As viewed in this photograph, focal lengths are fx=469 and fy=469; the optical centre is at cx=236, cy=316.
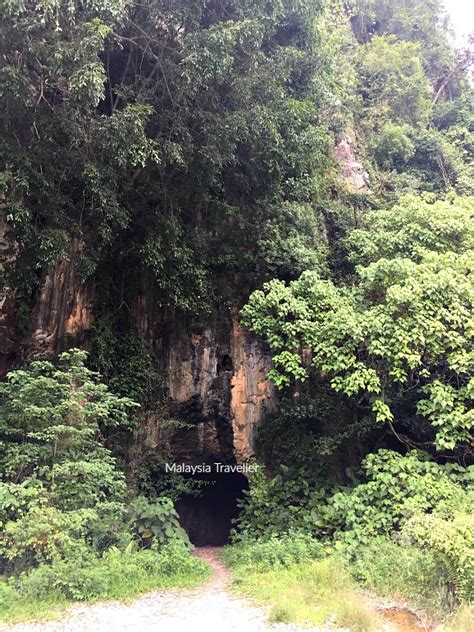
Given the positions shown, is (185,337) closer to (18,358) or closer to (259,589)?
(18,358)

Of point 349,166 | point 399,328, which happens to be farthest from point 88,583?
point 349,166

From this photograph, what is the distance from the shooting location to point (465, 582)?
5.00 metres

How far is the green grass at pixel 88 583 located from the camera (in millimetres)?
5312

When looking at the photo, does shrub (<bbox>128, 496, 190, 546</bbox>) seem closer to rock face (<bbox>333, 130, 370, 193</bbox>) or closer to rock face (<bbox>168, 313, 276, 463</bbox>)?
rock face (<bbox>168, 313, 276, 463</bbox>)

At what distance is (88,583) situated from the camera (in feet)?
19.2

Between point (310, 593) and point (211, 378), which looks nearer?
point (310, 593)

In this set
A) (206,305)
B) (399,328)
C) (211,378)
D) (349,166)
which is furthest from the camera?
(349,166)

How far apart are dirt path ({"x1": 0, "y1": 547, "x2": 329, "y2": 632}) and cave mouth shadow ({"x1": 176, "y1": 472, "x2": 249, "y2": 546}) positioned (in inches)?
229

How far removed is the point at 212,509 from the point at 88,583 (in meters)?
8.18

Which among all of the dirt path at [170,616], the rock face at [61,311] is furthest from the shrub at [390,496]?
the rock face at [61,311]

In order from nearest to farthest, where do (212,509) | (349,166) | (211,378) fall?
(211,378) → (212,509) → (349,166)

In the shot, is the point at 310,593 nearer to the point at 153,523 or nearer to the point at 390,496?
the point at 390,496

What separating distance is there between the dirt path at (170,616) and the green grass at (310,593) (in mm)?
211

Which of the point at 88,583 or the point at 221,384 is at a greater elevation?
the point at 221,384
